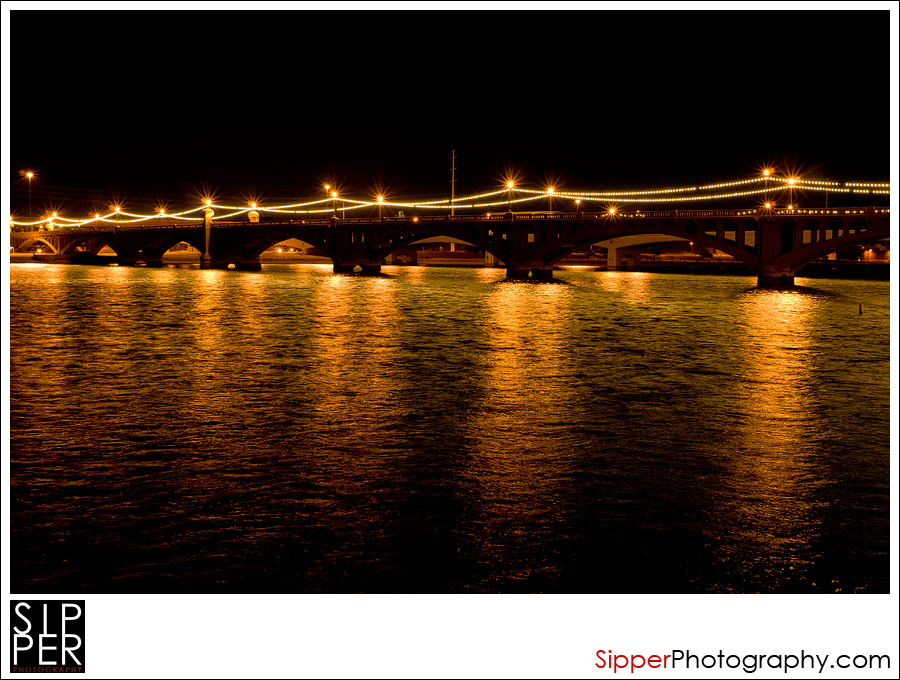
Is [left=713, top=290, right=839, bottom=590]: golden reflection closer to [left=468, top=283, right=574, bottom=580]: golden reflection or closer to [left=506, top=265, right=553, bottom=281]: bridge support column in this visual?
[left=468, top=283, right=574, bottom=580]: golden reflection

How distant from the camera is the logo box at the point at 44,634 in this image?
555 centimetres

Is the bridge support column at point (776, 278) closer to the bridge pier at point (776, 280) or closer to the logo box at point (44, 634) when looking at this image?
the bridge pier at point (776, 280)

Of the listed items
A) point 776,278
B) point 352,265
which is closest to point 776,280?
point 776,278

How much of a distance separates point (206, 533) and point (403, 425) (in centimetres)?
544

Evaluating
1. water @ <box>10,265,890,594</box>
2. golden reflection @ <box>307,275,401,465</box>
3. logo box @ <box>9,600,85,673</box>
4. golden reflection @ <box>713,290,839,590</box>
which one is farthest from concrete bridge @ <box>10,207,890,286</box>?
logo box @ <box>9,600,85,673</box>

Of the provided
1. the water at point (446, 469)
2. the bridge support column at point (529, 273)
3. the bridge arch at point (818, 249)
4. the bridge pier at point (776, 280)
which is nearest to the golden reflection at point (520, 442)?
the water at point (446, 469)

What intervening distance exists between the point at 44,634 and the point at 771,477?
753 cm

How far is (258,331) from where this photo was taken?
29.7 m

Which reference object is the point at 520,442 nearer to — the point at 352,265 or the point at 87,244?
the point at 352,265

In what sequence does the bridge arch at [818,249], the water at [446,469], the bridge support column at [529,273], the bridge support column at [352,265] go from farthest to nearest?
the bridge support column at [352,265], the bridge support column at [529,273], the bridge arch at [818,249], the water at [446,469]

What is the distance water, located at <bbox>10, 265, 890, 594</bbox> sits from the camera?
24.5ft

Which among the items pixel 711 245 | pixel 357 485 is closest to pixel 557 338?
pixel 357 485

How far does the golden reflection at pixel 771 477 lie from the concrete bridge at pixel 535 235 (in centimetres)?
5031

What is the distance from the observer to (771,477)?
10.4 m
